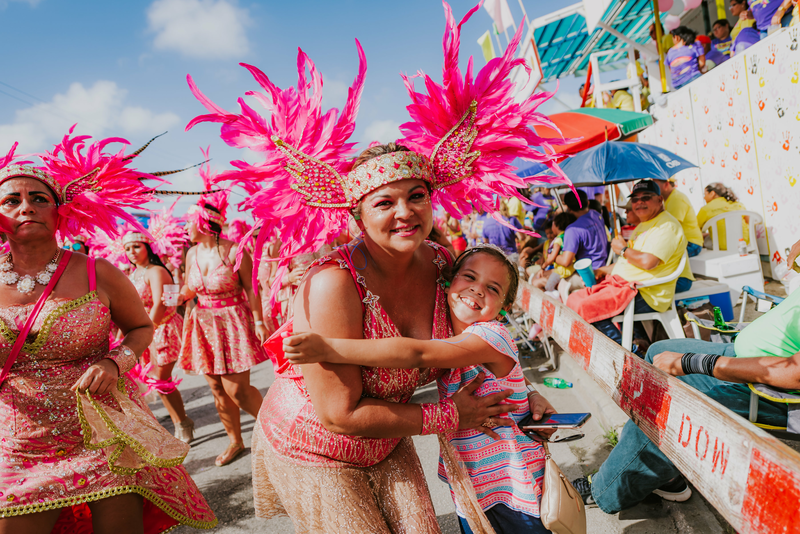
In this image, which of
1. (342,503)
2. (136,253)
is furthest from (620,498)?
(136,253)

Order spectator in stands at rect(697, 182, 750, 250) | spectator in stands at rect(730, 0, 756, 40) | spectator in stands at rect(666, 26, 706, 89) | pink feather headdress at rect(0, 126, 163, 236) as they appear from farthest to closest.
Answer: spectator in stands at rect(666, 26, 706, 89), spectator in stands at rect(730, 0, 756, 40), spectator in stands at rect(697, 182, 750, 250), pink feather headdress at rect(0, 126, 163, 236)

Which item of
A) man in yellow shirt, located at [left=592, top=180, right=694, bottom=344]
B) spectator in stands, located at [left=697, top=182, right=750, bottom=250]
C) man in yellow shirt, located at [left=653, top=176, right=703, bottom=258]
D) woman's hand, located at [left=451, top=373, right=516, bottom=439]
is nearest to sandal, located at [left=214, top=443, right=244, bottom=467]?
woman's hand, located at [left=451, top=373, right=516, bottom=439]

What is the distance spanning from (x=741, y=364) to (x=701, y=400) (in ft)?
1.94

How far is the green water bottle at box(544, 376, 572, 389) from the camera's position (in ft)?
15.4

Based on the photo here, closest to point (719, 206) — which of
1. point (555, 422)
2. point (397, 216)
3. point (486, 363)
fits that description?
point (555, 422)

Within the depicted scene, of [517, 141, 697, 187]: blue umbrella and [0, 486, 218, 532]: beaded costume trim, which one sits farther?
[517, 141, 697, 187]: blue umbrella

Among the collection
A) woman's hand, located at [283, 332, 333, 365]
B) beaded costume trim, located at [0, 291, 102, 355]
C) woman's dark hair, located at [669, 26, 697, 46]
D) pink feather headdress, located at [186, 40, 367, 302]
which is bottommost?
woman's hand, located at [283, 332, 333, 365]

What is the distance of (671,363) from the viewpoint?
2400 millimetres

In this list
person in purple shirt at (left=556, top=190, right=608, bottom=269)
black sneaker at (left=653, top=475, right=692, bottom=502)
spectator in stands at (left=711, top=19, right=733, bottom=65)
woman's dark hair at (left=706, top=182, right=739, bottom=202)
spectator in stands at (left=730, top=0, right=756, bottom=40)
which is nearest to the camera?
black sneaker at (left=653, top=475, right=692, bottom=502)

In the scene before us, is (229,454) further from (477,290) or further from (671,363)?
(671,363)

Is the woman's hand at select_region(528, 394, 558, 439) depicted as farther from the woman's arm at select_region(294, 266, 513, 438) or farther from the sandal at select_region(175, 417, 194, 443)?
the sandal at select_region(175, 417, 194, 443)

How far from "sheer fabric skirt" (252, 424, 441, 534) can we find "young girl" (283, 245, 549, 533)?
0.69ft

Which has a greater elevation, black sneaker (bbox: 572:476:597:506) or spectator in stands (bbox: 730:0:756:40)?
spectator in stands (bbox: 730:0:756:40)

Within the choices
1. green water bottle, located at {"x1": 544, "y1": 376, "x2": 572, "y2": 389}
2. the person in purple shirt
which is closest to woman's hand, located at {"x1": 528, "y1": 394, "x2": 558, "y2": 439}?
green water bottle, located at {"x1": 544, "y1": 376, "x2": 572, "y2": 389}
